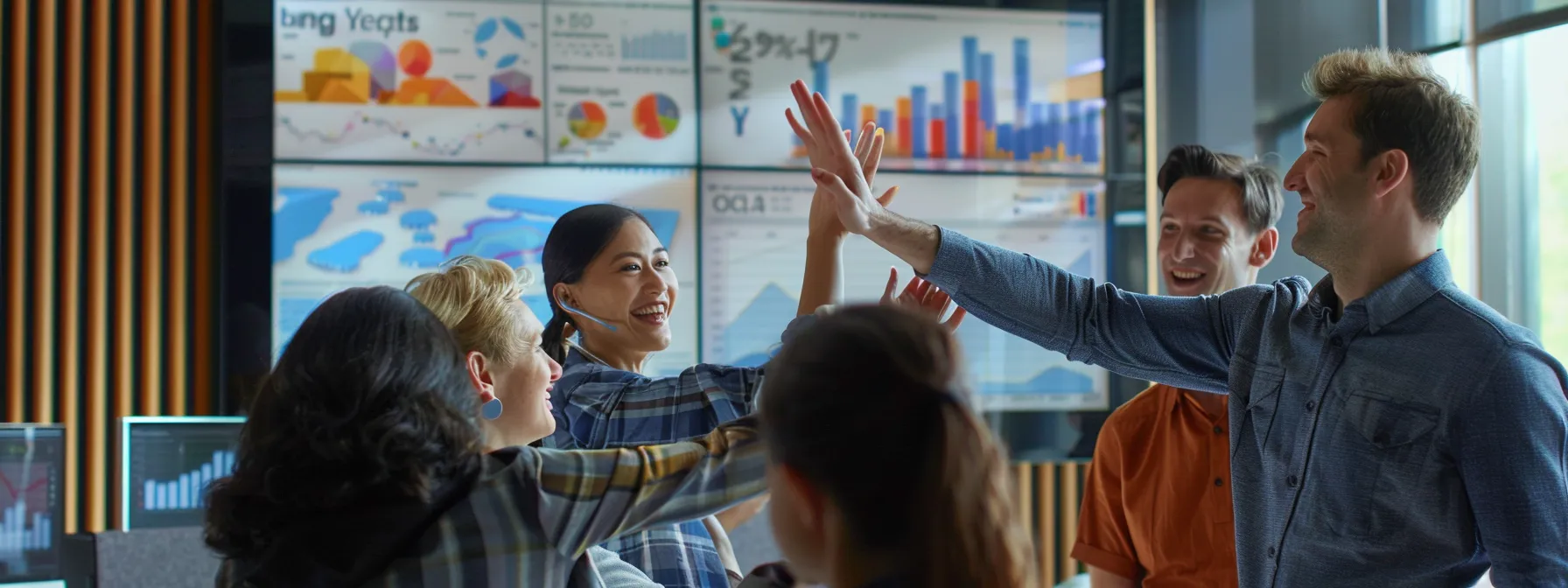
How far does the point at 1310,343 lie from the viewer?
1930mm

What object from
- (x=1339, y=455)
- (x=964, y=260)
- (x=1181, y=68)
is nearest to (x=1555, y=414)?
(x=1339, y=455)

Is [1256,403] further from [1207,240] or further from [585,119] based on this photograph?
[585,119]

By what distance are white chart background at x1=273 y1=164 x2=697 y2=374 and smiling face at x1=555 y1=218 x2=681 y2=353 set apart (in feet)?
5.68

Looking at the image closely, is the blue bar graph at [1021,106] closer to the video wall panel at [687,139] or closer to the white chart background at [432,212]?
the video wall panel at [687,139]

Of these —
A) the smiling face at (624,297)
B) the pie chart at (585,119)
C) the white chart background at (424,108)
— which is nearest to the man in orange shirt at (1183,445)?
the smiling face at (624,297)

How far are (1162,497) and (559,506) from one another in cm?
151

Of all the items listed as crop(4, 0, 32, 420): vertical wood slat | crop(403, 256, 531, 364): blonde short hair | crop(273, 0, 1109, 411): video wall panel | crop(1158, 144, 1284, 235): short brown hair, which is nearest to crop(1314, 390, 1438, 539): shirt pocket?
crop(1158, 144, 1284, 235): short brown hair

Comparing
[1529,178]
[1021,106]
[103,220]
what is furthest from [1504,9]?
[103,220]

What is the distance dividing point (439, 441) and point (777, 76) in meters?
3.29

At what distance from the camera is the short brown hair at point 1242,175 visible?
9.27 feet

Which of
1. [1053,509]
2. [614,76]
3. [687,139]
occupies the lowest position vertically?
[1053,509]

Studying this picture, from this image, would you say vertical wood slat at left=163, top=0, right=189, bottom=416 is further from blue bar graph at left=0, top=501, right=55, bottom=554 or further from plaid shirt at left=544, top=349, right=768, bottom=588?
plaid shirt at left=544, top=349, right=768, bottom=588

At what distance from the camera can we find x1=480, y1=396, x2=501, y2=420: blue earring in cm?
177

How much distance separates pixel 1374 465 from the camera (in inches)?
69.5
